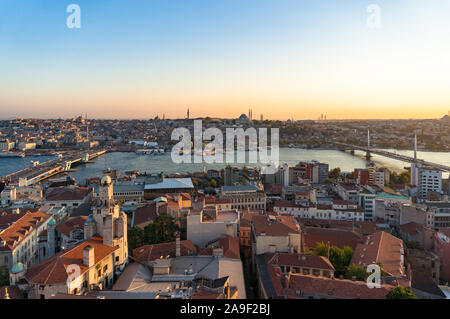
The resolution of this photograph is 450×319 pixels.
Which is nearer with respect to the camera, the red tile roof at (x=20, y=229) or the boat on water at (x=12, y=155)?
the red tile roof at (x=20, y=229)

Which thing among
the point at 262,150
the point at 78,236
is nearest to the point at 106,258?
the point at 78,236

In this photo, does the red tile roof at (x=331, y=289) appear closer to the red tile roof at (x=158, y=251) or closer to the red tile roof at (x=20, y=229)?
the red tile roof at (x=158, y=251)

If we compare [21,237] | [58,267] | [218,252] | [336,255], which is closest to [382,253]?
[336,255]

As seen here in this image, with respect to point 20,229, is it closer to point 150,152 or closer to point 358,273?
point 358,273

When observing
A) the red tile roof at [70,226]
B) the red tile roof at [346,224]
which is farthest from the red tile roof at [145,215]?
the red tile roof at [346,224]

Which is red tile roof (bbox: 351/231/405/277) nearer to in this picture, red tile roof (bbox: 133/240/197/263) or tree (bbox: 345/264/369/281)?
tree (bbox: 345/264/369/281)

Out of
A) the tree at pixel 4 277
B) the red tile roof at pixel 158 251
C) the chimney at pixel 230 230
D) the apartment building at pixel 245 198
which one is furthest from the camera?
the apartment building at pixel 245 198
